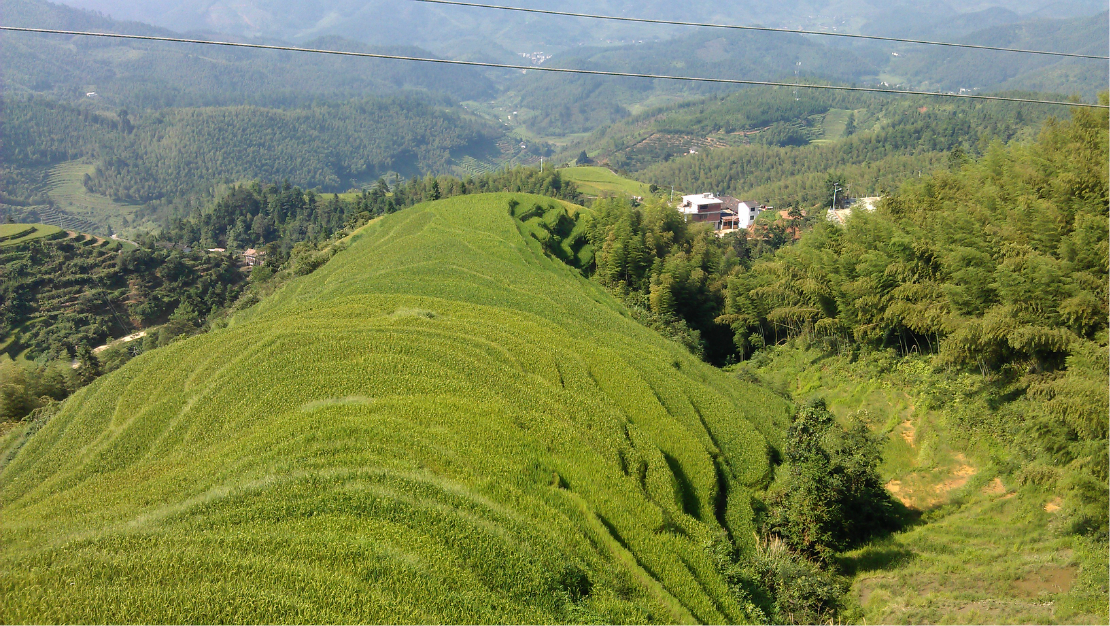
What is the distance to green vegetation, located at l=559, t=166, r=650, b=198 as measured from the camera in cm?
8512

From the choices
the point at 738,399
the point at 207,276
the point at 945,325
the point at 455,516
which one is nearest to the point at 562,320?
the point at 738,399

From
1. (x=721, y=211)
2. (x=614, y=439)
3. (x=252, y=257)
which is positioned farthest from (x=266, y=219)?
(x=614, y=439)

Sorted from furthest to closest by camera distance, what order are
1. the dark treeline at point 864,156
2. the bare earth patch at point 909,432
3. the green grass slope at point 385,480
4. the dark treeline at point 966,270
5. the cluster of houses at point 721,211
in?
the dark treeline at point 864,156 < the cluster of houses at point 721,211 < the bare earth patch at point 909,432 < the dark treeline at point 966,270 < the green grass slope at point 385,480

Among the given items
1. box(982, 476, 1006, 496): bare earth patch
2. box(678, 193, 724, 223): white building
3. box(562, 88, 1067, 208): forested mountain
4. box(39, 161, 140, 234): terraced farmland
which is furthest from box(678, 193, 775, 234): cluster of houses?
box(39, 161, 140, 234): terraced farmland

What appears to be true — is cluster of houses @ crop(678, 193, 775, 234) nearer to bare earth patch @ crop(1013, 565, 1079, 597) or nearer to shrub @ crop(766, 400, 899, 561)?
shrub @ crop(766, 400, 899, 561)

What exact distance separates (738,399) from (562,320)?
5882 mm

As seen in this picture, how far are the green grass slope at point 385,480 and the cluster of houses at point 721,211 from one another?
→ 59.6 m

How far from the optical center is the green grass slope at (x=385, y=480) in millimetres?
6902

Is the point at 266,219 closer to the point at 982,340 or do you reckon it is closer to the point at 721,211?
the point at 721,211

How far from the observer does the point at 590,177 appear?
323 ft

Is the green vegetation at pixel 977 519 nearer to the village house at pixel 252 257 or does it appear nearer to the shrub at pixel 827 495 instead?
the shrub at pixel 827 495

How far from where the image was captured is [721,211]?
3073 inches

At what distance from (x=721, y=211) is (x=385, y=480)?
7426cm

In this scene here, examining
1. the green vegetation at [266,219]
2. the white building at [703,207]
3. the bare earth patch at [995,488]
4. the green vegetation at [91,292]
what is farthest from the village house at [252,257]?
the bare earth patch at [995,488]
